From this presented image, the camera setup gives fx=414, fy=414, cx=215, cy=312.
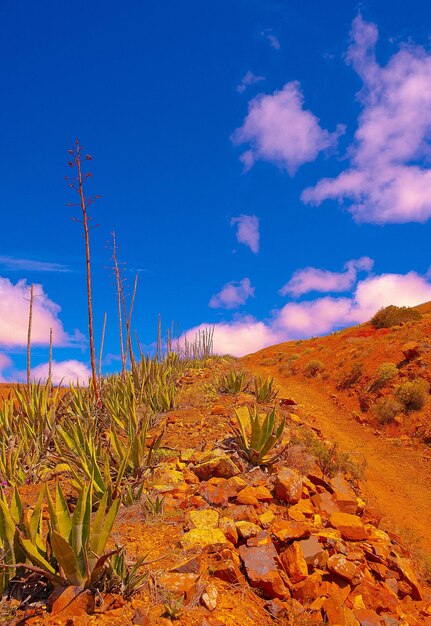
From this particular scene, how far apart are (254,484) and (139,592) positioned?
99.3 inches

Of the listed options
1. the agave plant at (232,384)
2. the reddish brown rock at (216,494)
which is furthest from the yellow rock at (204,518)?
the agave plant at (232,384)

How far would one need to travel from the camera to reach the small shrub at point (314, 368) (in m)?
20.4

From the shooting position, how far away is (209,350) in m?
28.1

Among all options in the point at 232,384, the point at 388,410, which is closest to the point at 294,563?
the point at 232,384

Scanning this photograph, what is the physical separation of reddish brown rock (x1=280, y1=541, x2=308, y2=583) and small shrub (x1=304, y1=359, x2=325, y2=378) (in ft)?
54.6

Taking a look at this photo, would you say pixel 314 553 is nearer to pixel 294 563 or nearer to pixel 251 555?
pixel 294 563

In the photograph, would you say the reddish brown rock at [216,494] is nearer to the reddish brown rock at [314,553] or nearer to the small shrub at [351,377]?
the reddish brown rock at [314,553]

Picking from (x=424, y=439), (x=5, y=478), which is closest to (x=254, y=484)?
(x=5, y=478)

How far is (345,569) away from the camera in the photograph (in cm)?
408

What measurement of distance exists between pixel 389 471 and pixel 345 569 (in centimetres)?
645

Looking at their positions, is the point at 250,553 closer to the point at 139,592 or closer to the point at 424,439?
the point at 139,592

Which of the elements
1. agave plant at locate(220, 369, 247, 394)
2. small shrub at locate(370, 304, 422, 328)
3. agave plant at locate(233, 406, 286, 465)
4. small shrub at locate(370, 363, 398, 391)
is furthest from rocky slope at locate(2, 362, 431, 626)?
small shrub at locate(370, 304, 422, 328)

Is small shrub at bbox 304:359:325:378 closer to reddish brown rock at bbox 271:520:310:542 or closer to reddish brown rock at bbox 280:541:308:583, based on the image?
reddish brown rock at bbox 271:520:310:542

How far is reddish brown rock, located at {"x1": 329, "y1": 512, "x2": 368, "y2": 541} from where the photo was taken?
4.91 metres
